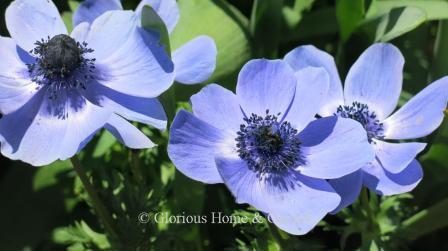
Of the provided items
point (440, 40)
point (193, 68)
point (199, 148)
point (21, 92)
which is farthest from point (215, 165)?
point (440, 40)

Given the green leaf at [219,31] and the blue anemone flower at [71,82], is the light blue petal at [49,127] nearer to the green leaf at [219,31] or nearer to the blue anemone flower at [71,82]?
the blue anemone flower at [71,82]

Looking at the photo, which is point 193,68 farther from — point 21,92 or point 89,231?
point 89,231

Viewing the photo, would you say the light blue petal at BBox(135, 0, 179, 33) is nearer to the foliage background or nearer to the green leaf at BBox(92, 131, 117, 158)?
the foliage background

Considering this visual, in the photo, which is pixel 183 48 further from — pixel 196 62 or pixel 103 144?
pixel 103 144

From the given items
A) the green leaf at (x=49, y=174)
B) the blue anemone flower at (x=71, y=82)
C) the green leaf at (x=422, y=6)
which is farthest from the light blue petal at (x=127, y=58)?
the green leaf at (x=422, y=6)

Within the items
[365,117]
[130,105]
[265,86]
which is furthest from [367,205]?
[130,105]

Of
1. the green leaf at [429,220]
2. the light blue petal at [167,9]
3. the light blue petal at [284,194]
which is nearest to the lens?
the light blue petal at [284,194]
